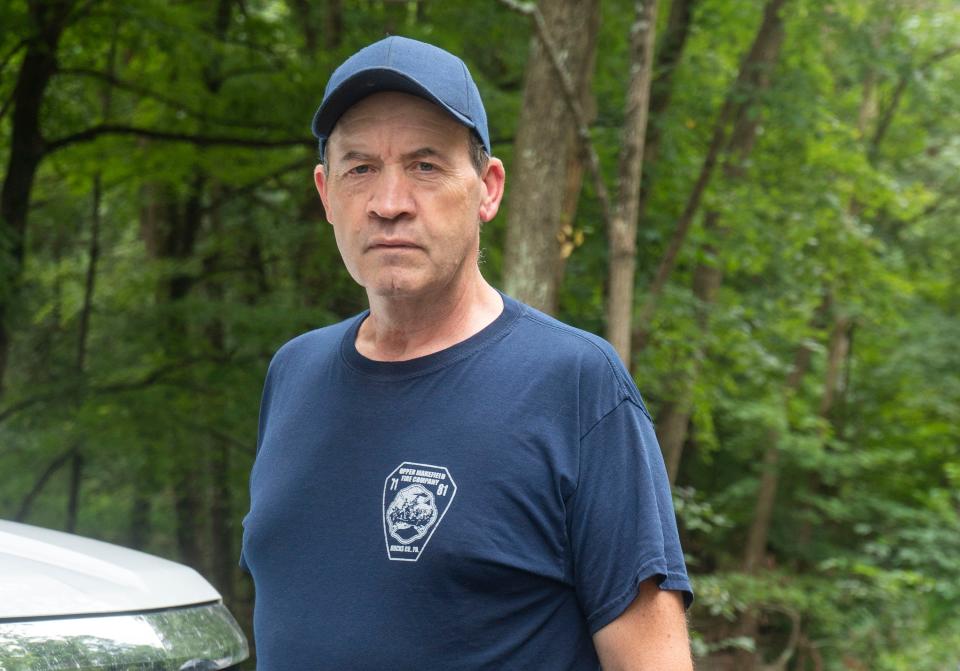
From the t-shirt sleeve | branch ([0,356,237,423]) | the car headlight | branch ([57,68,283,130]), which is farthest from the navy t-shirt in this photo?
branch ([0,356,237,423])

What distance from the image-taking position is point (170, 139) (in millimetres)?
10008

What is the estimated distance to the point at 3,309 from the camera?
352 inches

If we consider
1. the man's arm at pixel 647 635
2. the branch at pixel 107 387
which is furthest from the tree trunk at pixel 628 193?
the man's arm at pixel 647 635

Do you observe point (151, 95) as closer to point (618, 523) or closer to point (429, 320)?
point (429, 320)

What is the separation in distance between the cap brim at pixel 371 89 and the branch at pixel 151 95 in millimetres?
8303

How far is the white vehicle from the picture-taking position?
2.07 metres

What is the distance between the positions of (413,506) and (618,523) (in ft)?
0.98

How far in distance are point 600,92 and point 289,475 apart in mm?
9036

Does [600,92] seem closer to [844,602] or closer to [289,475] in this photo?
[844,602]

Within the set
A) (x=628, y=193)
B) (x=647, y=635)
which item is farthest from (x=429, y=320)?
(x=628, y=193)

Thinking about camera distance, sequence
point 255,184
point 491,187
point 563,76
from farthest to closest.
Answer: point 255,184 → point 563,76 → point 491,187

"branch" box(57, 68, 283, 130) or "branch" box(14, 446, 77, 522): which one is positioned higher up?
"branch" box(57, 68, 283, 130)

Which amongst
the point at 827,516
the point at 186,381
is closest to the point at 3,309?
the point at 186,381

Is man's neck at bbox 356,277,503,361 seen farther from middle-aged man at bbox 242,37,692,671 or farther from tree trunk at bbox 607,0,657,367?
tree trunk at bbox 607,0,657,367
